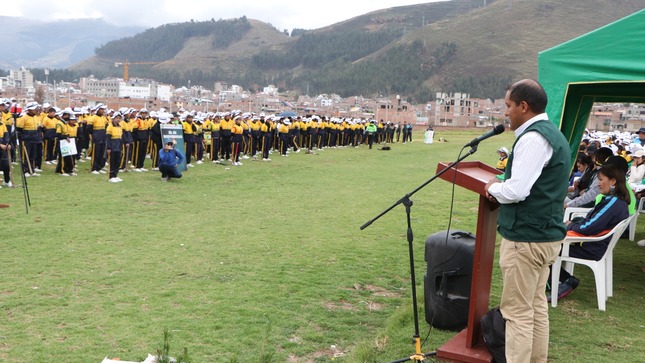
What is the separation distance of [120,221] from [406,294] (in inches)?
208

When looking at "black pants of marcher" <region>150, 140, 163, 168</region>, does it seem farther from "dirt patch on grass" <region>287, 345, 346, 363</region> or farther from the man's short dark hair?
the man's short dark hair

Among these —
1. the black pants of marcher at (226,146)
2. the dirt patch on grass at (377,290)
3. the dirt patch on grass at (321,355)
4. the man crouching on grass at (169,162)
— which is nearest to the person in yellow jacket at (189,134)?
the black pants of marcher at (226,146)

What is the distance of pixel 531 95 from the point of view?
3.73 m

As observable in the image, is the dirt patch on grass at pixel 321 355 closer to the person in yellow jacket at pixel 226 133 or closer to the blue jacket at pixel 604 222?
the blue jacket at pixel 604 222

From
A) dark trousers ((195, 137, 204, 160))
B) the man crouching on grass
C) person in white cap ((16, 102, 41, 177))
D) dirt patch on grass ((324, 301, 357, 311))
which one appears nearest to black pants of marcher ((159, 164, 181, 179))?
the man crouching on grass

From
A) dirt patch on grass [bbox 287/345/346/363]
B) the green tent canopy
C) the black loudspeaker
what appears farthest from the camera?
the green tent canopy

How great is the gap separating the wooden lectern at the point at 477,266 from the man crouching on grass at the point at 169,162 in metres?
11.7

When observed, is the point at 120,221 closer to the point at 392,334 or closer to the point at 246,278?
the point at 246,278

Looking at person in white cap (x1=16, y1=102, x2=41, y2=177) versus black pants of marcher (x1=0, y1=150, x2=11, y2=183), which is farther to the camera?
person in white cap (x1=16, y1=102, x2=41, y2=177)

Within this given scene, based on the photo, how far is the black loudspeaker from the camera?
502 cm

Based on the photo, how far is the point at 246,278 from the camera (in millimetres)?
6570

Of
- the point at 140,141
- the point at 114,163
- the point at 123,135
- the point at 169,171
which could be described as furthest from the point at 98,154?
the point at 169,171

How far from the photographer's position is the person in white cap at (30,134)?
14.8m

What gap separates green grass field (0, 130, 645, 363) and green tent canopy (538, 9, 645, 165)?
79.1 inches
